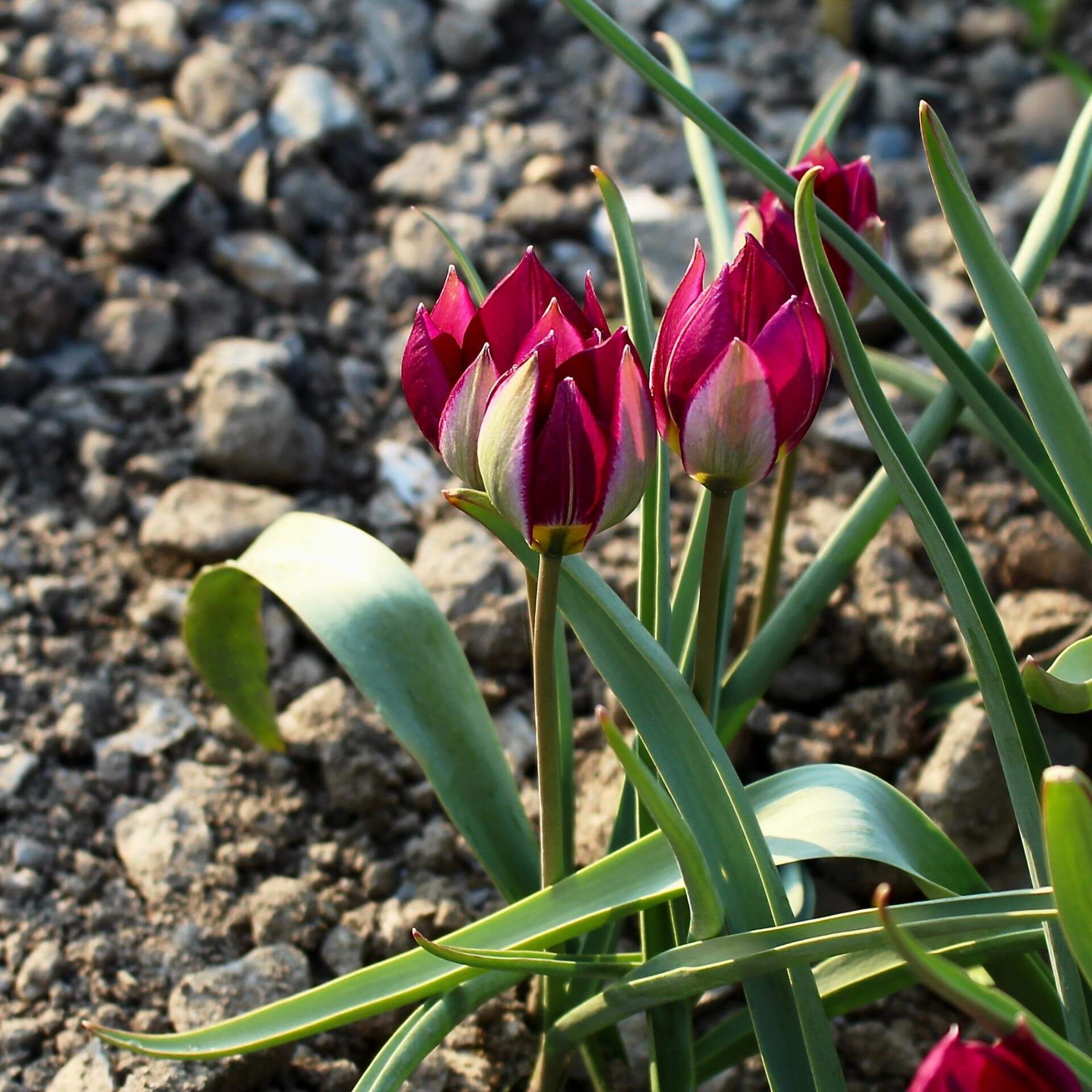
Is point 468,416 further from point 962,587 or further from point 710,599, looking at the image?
point 962,587

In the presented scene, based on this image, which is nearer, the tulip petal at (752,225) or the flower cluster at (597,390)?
the flower cluster at (597,390)

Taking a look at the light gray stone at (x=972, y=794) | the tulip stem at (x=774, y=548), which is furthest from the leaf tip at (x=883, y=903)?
the light gray stone at (x=972, y=794)

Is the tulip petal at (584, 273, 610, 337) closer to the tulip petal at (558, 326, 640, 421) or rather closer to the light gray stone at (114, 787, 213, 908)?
the tulip petal at (558, 326, 640, 421)

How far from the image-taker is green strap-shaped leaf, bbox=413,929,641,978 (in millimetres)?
750

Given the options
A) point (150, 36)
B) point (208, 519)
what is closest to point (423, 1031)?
point (208, 519)

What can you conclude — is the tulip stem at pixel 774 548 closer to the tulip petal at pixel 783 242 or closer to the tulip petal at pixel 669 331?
the tulip petal at pixel 783 242

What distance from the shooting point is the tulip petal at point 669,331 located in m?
0.73

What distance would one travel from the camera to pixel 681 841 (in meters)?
0.71

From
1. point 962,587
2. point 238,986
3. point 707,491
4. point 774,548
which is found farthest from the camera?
point 774,548

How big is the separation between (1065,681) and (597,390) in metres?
0.34

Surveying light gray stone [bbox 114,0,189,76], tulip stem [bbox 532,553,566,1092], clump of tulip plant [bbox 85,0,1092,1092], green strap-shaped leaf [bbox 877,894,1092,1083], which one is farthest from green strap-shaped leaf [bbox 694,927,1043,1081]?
light gray stone [bbox 114,0,189,76]

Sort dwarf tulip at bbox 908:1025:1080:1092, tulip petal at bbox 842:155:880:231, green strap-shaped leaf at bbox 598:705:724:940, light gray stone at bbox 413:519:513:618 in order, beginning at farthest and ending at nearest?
light gray stone at bbox 413:519:513:618, tulip petal at bbox 842:155:880:231, green strap-shaped leaf at bbox 598:705:724:940, dwarf tulip at bbox 908:1025:1080:1092

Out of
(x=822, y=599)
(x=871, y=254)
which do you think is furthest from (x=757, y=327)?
(x=822, y=599)

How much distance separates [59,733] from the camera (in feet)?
4.41
